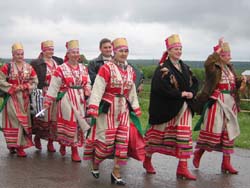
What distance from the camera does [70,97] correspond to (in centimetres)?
857

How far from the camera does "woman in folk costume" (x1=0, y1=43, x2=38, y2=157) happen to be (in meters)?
9.11

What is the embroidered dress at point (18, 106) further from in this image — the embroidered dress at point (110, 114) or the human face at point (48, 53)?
→ the embroidered dress at point (110, 114)

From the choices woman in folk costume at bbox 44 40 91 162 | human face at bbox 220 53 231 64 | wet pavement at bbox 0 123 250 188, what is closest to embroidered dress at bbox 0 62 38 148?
wet pavement at bbox 0 123 250 188

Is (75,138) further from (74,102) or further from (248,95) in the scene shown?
(248,95)

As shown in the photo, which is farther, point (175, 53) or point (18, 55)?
point (18, 55)

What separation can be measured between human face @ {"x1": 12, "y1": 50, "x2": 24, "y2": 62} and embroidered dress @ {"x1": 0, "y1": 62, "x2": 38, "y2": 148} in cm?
9

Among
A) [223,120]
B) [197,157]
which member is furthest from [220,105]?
[197,157]

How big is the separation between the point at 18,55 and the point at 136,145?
3.16 metres

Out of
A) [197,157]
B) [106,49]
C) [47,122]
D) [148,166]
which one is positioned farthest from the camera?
[47,122]

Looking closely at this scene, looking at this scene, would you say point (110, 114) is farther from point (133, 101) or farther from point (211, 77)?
point (211, 77)

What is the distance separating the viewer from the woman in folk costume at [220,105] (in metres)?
7.91

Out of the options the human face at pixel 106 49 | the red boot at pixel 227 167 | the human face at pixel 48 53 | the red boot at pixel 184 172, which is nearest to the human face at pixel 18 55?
the human face at pixel 48 53

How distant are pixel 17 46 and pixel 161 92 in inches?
118

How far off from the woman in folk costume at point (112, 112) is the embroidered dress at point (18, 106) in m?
2.25
